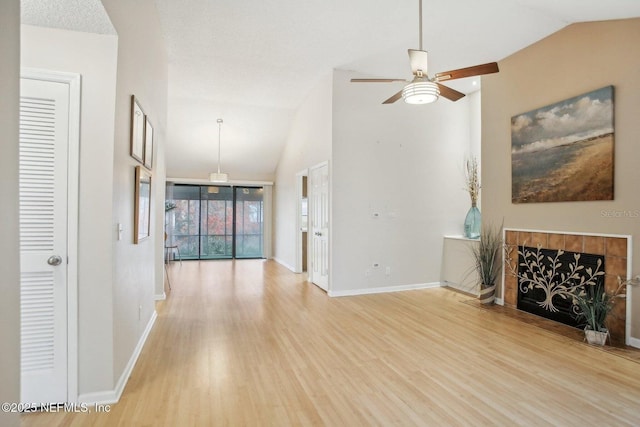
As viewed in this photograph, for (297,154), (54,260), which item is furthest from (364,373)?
(297,154)

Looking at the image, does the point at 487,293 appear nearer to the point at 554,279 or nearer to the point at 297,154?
the point at 554,279

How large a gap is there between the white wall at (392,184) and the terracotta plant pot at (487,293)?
3.93ft

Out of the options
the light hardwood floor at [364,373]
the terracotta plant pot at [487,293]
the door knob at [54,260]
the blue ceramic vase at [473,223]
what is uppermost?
the blue ceramic vase at [473,223]

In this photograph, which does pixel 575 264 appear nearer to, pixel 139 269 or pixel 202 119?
pixel 139 269

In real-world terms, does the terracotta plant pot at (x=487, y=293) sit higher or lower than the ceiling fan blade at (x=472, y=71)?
lower

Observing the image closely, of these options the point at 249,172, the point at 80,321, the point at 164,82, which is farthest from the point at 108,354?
the point at 249,172

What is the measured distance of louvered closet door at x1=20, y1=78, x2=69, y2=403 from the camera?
2.19m

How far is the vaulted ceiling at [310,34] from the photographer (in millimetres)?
3571

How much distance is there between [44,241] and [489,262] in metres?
5.05

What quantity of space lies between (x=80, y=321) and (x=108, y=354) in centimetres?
29

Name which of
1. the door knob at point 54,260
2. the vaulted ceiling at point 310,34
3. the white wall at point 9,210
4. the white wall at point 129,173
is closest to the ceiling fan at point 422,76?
the vaulted ceiling at point 310,34

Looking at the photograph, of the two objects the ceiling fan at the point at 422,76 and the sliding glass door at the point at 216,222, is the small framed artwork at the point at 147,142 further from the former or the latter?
the sliding glass door at the point at 216,222

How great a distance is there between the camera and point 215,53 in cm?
484

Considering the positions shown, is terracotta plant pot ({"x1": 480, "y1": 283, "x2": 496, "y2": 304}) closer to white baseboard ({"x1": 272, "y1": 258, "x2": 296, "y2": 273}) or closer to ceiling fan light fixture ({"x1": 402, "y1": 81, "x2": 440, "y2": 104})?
ceiling fan light fixture ({"x1": 402, "y1": 81, "x2": 440, "y2": 104})
